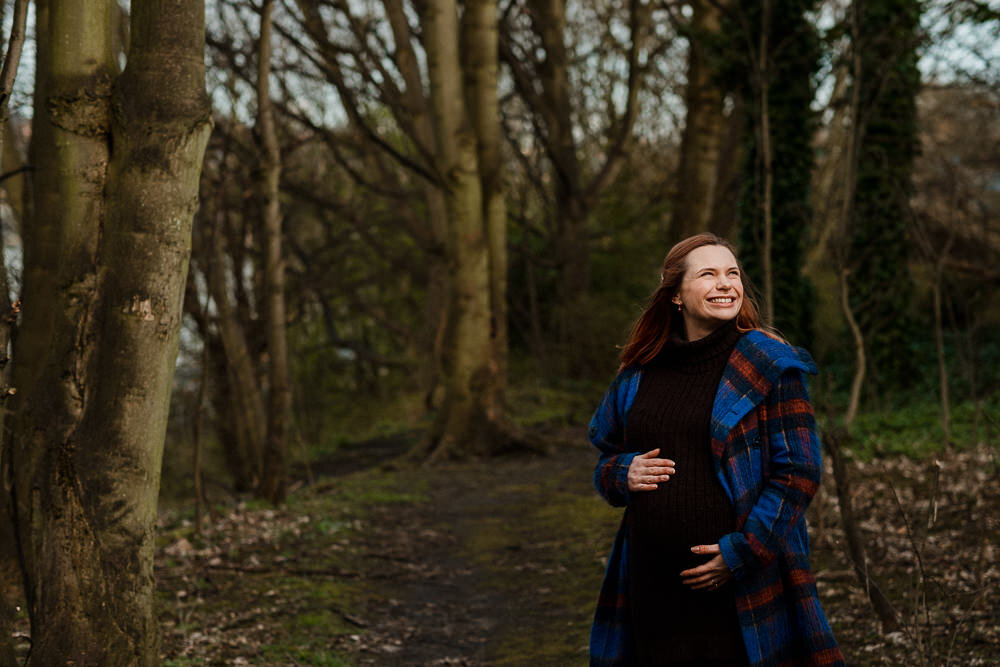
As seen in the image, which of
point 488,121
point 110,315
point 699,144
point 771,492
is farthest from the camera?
point 699,144

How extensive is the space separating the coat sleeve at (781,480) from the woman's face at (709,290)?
0.28 m

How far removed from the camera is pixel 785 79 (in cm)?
1455

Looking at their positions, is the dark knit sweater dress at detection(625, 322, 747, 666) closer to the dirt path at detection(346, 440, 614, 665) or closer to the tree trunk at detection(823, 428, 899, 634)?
the tree trunk at detection(823, 428, 899, 634)

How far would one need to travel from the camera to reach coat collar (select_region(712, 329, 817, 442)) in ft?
9.68

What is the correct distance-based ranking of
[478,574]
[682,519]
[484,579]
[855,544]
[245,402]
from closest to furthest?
[682,519] → [855,544] → [484,579] → [478,574] → [245,402]

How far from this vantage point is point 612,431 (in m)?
3.35

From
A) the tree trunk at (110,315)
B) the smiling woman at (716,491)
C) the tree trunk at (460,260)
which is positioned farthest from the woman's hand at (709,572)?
the tree trunk at (460,260)

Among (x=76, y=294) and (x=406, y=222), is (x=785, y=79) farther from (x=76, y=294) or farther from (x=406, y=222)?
(x=76, y=294)

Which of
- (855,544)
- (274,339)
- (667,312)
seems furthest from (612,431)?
(274,339)

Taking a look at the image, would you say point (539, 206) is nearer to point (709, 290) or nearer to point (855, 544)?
point (855, 544)

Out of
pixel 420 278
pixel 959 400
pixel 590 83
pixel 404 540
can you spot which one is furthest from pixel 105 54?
pixel 590 83

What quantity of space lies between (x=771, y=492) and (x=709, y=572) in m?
0.29

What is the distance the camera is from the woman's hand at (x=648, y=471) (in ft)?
9.98

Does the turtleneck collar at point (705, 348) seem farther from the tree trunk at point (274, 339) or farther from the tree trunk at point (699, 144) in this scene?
the tree trunk at point (699, 144)
